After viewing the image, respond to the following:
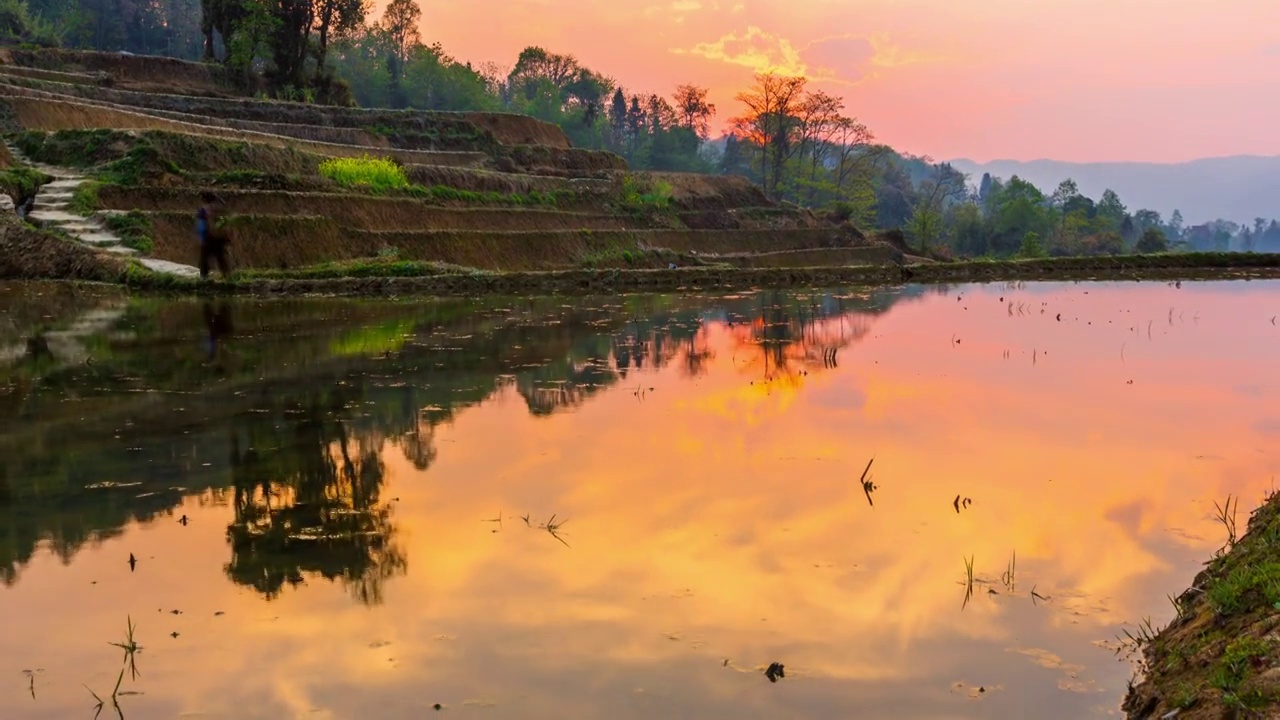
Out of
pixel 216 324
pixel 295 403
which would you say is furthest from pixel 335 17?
pixel 295 403

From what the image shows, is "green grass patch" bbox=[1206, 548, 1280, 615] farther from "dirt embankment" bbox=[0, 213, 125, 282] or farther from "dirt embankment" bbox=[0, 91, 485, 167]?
"dirt embankment" bbox=[0, 91, 485, 167]

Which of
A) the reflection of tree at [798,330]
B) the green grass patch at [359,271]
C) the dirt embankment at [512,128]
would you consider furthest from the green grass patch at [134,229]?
the dirt embankment at [512,128]

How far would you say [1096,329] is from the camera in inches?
674

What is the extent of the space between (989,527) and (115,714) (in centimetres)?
469

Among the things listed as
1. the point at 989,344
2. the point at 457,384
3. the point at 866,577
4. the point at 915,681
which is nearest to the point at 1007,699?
the point at 915,681

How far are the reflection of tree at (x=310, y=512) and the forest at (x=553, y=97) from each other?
4585 centimetres

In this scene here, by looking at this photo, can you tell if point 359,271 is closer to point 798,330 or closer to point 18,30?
point 798,330

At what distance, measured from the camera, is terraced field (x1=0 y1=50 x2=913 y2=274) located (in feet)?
82.6

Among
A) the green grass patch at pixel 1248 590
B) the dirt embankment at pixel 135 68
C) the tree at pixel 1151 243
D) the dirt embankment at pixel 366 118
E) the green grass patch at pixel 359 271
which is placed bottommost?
the green grass patch at pixel 1248 590

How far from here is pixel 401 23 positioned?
10138 centimetres

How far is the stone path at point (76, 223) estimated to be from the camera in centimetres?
2239

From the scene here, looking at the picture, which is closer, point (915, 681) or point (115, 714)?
point (115, 714)

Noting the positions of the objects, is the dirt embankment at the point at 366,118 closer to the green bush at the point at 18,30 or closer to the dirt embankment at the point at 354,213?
the dirt embankment at the point at 354,213

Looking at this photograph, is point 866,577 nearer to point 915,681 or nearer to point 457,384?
point 915,681
